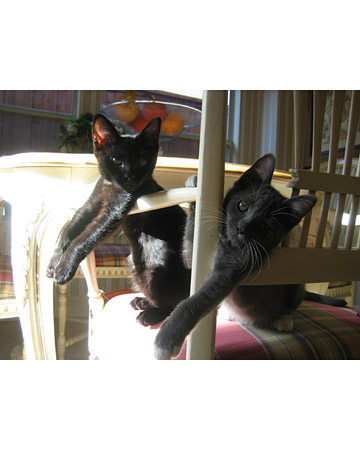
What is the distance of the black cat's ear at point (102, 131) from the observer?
536 millimetres

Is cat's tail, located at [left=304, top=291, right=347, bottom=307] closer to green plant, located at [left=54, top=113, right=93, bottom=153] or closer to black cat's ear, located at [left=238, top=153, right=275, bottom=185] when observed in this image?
black cat's ear, located at [left=238, top=153, right=275, bottom=185]

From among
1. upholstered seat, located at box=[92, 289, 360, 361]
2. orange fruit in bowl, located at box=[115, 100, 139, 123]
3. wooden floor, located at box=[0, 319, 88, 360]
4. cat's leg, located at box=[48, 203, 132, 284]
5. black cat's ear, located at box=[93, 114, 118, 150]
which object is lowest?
wooden floor, located at box=[0, 319, 88, 360]

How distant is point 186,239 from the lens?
0.60 meters

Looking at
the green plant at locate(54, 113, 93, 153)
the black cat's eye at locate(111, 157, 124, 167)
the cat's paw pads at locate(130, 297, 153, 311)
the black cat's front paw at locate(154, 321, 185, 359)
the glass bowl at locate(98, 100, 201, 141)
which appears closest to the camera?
the black cat's front paw at locate(154, 321, 185, 359)

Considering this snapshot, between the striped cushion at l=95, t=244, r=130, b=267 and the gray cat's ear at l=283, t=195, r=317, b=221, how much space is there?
1.34 ft

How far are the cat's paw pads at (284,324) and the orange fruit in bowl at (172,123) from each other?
488 mm

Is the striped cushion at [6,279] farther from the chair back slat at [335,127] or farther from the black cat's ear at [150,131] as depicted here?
the chair back slat at [335,127]

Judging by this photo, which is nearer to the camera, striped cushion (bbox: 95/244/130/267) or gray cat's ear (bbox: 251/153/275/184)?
gray cat's ear (bbox: 251/153/275/184)

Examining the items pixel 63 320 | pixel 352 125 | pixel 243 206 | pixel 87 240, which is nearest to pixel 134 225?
pixel 87 240

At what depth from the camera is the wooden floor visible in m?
0.68

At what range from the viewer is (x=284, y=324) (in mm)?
613

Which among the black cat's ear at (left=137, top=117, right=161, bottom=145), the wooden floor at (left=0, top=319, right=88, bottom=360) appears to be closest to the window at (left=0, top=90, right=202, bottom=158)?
the black cat's ear at (left=137, top=117, right=161, bottom=145)

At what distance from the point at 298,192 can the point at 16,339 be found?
0.63 meters
